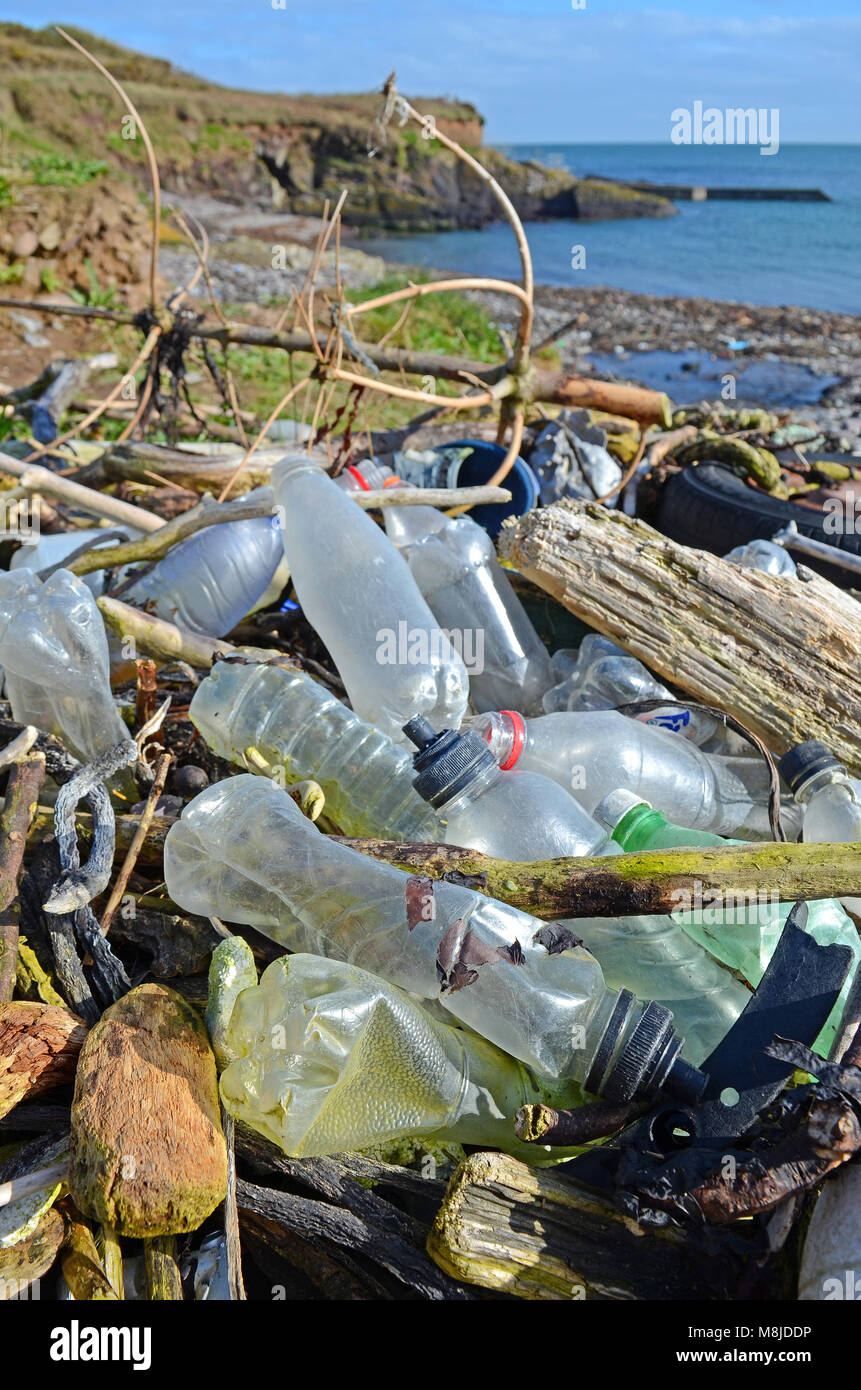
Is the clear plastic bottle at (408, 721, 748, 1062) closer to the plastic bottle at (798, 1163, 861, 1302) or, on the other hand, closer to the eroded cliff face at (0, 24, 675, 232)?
the plastic bottle at (798, 1163, 861, 1302)

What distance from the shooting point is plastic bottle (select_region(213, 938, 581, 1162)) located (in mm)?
1254

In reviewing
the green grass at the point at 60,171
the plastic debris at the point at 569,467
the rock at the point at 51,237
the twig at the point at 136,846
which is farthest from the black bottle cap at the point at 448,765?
the green grass at the point at 60,171

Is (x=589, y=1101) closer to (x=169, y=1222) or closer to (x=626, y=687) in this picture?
(x=169, y=1222)

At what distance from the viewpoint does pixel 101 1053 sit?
1.32 metres

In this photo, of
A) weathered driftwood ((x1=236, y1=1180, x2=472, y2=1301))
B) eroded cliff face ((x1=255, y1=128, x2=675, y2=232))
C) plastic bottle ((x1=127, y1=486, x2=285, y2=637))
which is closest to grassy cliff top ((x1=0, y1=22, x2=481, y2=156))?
eroded cliff face ((x1=255, y1=128, x2=675, y2=232))

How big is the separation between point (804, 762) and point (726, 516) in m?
1.48

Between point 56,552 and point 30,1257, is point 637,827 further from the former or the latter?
point 56,552

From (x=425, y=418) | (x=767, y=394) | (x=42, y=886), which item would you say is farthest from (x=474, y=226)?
(x=42, y=886)

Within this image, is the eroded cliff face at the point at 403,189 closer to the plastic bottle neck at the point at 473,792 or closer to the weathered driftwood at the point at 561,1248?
the plastic bottle neck at the point at 473,792

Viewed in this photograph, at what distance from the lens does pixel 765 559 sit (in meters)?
2.51

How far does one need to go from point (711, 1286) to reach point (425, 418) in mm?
3640

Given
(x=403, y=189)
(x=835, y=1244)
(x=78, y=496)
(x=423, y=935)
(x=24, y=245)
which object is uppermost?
(x=403, y=189)

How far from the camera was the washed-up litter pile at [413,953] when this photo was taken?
1228 millimetres

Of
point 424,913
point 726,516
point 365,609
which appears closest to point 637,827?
point 424,913
